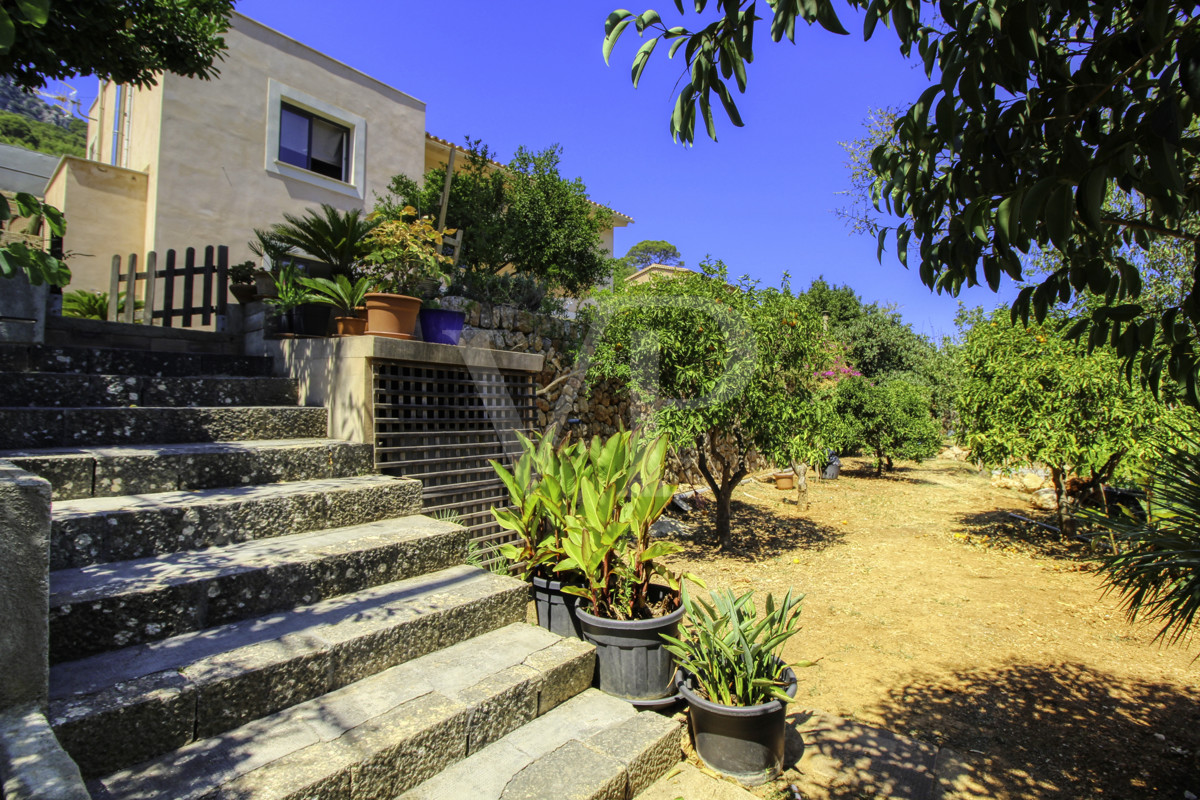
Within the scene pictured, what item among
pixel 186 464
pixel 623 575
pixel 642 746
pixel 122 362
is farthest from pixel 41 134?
pixel 642 746

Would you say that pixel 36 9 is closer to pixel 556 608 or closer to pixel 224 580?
pixel 224 580

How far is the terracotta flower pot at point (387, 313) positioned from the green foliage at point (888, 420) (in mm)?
10761

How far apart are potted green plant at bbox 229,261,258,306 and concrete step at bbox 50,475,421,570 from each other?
286cm

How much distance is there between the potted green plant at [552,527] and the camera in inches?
134

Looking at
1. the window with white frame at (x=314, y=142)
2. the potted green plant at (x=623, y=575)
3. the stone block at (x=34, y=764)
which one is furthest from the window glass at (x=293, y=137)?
the stone block at (x=34, y=764)

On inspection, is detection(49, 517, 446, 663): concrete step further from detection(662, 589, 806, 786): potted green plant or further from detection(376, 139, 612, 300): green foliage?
detection(376, 139, 612, 300): green foliage

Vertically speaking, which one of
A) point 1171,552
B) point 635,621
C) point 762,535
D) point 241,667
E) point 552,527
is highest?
point 1171,552

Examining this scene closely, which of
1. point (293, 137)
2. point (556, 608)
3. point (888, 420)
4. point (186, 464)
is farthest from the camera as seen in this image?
point (888, 420)

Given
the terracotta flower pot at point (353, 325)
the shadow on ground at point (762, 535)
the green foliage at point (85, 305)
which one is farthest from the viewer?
the green foliage at point (85, 305)

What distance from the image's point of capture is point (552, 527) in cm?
394

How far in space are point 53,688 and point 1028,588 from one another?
7254mm

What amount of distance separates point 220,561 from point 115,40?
3.63 m

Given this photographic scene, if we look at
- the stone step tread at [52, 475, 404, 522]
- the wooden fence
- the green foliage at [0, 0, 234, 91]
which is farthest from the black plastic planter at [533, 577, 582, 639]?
the wooden fence

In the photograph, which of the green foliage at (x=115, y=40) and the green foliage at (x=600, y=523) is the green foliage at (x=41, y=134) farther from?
the green foliage at (x=600, y=523)
